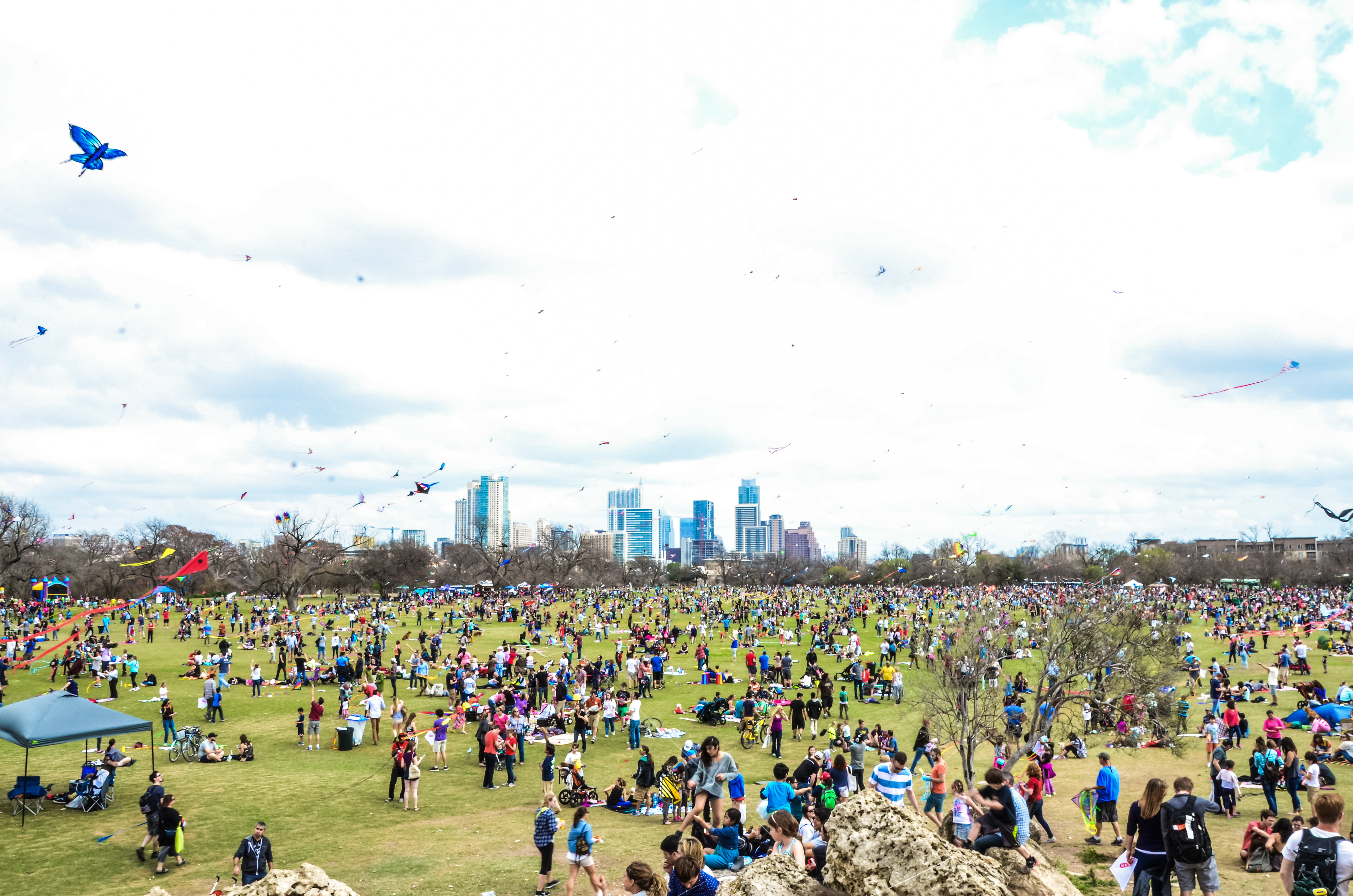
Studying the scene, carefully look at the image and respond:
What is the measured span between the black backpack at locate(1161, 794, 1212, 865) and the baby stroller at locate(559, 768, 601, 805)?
32.3ft

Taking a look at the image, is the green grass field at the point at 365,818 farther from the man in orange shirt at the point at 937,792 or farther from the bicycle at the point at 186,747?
the man in orange shirt at the point at 937,792

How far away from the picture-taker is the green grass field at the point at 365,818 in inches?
432

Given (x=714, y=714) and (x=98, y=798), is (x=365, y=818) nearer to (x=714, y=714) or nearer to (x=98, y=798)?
(x=98, y=798)

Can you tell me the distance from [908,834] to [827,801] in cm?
568

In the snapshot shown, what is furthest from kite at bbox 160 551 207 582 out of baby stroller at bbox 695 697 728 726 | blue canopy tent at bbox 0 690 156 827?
baby stroller at bbox 695 697 728 726

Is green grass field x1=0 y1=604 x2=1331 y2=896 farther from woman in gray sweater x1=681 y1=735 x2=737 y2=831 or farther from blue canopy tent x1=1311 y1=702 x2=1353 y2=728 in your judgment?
woman in gray sweater x1=681 y1=735 x2=737 y2=831

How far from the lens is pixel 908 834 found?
6090 millimetres

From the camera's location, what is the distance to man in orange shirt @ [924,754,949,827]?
36.3ft

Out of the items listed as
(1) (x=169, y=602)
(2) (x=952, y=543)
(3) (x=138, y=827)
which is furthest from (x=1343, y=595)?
(1) (x=169, y=602)

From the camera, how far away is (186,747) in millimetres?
18000

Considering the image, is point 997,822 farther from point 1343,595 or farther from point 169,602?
point 1343,595

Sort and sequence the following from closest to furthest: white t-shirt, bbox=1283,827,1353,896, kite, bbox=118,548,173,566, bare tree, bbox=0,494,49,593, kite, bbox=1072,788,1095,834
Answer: white t-shirt, bbox=1283,827,1353,896 < kite, bbox=1072,788,1095,834 < kite, bbox=118,548,173,566 < bare tree, bbox=0,494,49,593

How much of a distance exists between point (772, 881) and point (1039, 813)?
897 centimetres

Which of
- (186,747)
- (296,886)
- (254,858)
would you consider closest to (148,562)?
(186,747)
